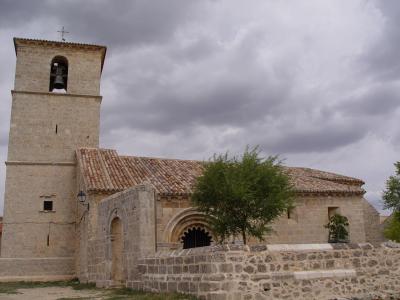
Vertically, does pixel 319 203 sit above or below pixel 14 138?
below

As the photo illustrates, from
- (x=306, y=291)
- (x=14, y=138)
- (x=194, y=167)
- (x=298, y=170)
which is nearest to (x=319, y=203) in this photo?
(x=298, y=170)

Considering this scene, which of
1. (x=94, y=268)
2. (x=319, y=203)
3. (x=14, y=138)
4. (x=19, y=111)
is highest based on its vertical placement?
(x=19, y=111)

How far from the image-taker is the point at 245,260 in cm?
867

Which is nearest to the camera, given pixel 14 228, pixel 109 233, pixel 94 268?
pixel 109 233

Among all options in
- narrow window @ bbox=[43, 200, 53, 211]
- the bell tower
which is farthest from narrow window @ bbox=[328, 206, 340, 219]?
narrow window @ bbox=[43, 200, 53, 211]

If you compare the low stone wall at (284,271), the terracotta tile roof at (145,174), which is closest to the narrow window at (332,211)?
the terracotta tile roof at (145,174)

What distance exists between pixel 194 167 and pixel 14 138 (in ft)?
29.5

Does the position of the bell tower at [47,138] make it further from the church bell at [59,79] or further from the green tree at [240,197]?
the green tree at [240,197]

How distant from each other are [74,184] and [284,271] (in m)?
14.6

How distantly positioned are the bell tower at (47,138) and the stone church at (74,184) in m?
0.05

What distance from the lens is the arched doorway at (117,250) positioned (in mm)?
14391

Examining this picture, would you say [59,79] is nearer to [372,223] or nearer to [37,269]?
[37,269]

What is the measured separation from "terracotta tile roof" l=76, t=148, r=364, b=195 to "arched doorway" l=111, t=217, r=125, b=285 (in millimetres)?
2972

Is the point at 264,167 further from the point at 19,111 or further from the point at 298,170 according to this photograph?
the point at 19,111
